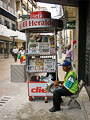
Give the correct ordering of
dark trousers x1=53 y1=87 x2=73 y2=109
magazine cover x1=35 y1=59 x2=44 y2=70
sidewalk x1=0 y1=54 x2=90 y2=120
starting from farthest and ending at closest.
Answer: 1. magazine cover x1=35 y1=59 x2=44 y2=70
2. dark trousers x1=53 y1=87 x2=73 y2=109
3. sidewalk x1=0 y1=54 x2=90 y2=120

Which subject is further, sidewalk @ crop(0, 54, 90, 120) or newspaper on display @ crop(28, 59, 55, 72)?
Result: newspaper on display @ crop(28, 59, 55, 72)

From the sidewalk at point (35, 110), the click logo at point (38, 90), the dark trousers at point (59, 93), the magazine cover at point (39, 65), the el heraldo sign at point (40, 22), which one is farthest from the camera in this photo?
the magazine cover at point (39, 65)

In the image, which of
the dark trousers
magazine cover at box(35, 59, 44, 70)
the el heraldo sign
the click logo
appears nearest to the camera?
the dark trousers

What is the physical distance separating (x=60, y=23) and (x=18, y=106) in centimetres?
262

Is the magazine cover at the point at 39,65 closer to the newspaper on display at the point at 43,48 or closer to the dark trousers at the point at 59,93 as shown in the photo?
the newspaper on display at the point at 43,48

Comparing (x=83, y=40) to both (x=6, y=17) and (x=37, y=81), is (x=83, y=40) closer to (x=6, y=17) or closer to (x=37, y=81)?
(x=37, y=81)

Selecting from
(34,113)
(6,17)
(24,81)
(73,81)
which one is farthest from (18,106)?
(6,17)

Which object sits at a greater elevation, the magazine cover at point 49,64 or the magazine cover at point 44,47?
the magazine cover at point 44,47

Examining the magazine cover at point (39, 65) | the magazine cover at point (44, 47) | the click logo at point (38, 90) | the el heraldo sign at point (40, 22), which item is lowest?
the click logo at point (38, 90)

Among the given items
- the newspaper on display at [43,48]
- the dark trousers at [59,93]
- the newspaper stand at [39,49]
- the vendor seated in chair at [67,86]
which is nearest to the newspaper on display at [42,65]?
the newspaper stand at [39,49]

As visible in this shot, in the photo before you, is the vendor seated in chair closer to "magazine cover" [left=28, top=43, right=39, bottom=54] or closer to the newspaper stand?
the newspaper stand

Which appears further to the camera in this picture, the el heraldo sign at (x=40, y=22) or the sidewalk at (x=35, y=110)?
the el heraldo sign at (x=40, y=22)


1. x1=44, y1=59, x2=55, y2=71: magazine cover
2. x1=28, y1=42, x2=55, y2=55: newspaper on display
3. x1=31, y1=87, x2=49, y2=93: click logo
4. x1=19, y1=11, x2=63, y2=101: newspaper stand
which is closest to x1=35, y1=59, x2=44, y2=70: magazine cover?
x1=19, y1=11, x2=63, y2=101: newspaper stand

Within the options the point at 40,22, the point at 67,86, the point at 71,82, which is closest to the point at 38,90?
the point at 67,86
